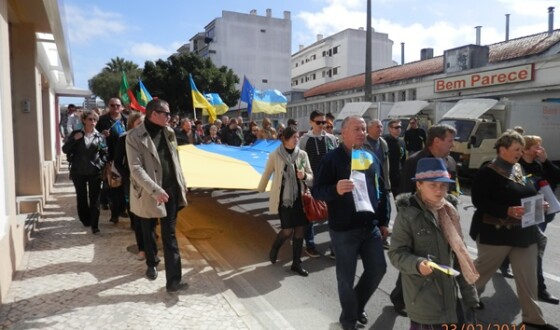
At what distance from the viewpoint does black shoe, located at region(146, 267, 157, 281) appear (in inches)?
195

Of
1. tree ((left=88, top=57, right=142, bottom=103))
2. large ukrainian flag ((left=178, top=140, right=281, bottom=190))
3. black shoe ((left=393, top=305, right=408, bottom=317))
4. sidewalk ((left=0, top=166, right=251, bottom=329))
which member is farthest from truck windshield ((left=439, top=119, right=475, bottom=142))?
tree ((left=88, top=57, right=142, bottom=103))

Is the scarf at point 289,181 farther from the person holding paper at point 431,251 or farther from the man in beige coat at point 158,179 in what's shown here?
the person holding paper at point 431,251

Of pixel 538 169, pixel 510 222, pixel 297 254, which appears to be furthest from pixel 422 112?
pixel 510 222

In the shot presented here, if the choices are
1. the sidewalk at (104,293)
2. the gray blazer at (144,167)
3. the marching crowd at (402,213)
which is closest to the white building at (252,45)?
the sidewalk at (104,293)

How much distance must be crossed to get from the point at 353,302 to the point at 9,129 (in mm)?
4087

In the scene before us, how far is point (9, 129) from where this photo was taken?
484 cm

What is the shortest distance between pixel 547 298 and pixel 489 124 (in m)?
11.3

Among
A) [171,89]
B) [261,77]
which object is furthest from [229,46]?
[171,89]

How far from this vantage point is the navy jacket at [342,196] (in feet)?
11.7

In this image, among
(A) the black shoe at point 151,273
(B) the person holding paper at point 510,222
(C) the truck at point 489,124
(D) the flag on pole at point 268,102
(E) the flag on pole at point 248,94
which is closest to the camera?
(B) the person holding paper at point 510,222

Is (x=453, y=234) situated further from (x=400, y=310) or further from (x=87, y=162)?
(x=87, y=162)

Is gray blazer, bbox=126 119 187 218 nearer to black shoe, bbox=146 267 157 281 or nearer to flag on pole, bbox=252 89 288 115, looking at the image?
black shoe, bbox=146 267 157 281

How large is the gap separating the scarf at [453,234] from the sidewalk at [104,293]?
6.47 ft

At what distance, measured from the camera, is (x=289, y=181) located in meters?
5.49
